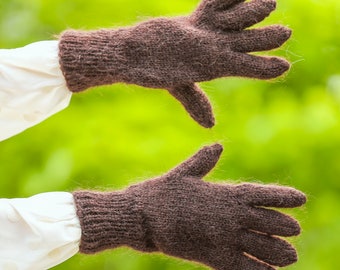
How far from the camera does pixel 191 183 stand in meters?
1.07

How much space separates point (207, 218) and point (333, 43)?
0.80 m

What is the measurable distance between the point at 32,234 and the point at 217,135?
69cm

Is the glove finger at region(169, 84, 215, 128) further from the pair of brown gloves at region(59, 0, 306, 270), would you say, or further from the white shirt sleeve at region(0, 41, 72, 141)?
Answer: the white shirt sleeve at region(0, 41, 72, 141)

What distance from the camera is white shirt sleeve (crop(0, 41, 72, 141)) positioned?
101 centimetres

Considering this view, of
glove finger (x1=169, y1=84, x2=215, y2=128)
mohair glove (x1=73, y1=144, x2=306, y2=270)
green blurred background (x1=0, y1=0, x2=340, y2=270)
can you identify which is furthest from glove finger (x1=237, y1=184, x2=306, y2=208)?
green blurred background (x1=0, y1=0, x2=340, y2=270)

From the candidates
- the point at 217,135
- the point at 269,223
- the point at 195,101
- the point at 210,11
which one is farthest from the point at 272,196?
the point at 217,135

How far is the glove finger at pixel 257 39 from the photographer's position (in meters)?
1.04

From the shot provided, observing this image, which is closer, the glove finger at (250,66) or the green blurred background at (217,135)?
the glove finger at (250,66)

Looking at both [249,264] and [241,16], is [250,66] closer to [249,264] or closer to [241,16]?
[241,16]

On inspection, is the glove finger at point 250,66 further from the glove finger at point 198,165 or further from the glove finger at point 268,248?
the glove finger at point 268,248

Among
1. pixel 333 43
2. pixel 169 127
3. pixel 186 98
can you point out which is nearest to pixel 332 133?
pixel 333 43

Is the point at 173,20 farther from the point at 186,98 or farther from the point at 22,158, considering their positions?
the point at 22,158

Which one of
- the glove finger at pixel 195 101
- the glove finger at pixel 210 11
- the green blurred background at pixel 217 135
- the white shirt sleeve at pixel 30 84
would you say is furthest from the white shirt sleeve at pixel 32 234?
the green blurred background at pixel 217 135

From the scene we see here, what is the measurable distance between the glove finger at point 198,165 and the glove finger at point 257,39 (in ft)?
0.51
